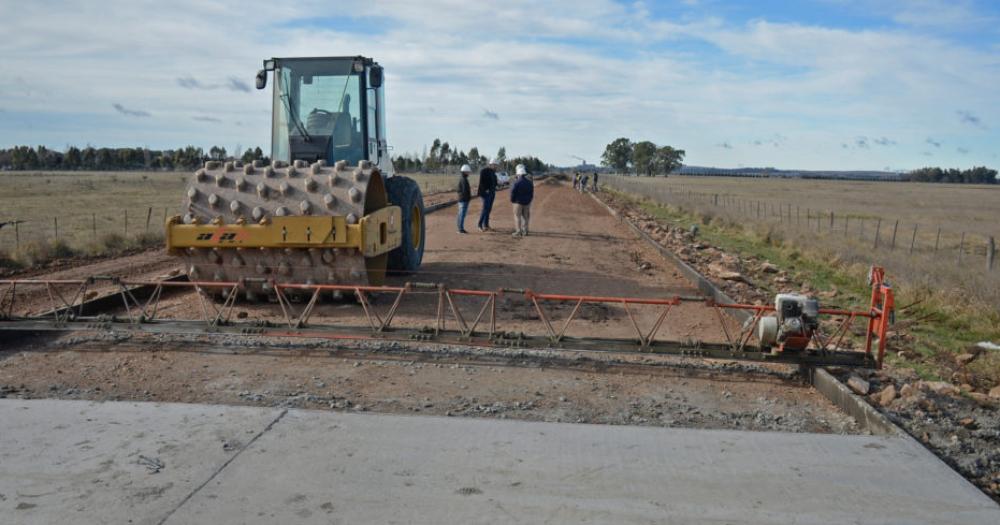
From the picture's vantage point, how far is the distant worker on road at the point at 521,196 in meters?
20.0

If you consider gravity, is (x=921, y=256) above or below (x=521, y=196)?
below

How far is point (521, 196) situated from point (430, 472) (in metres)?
15.5

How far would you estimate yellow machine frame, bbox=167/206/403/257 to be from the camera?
9.21 m

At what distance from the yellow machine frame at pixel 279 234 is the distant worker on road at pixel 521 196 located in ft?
35.5

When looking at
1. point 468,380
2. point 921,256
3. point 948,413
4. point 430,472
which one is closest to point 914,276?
point 921,256

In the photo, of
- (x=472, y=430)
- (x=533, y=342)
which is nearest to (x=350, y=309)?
(x=533, y=342)

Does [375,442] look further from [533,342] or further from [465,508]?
[533,342]

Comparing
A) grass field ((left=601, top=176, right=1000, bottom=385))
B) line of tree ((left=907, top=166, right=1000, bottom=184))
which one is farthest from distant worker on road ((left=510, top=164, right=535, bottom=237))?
line of tree ((left=907, top=166, right=1000, bottom=184))

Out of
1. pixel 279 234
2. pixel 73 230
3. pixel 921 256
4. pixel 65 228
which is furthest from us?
pixel 65 228

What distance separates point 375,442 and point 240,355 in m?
3.04

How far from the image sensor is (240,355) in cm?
812

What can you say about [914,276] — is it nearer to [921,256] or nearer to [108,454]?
[921,256]

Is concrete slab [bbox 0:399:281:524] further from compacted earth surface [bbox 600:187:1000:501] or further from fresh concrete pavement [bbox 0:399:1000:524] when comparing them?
compacted earth surface [bbox 600:187:1000:501]

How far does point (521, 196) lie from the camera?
20281 millimetres
